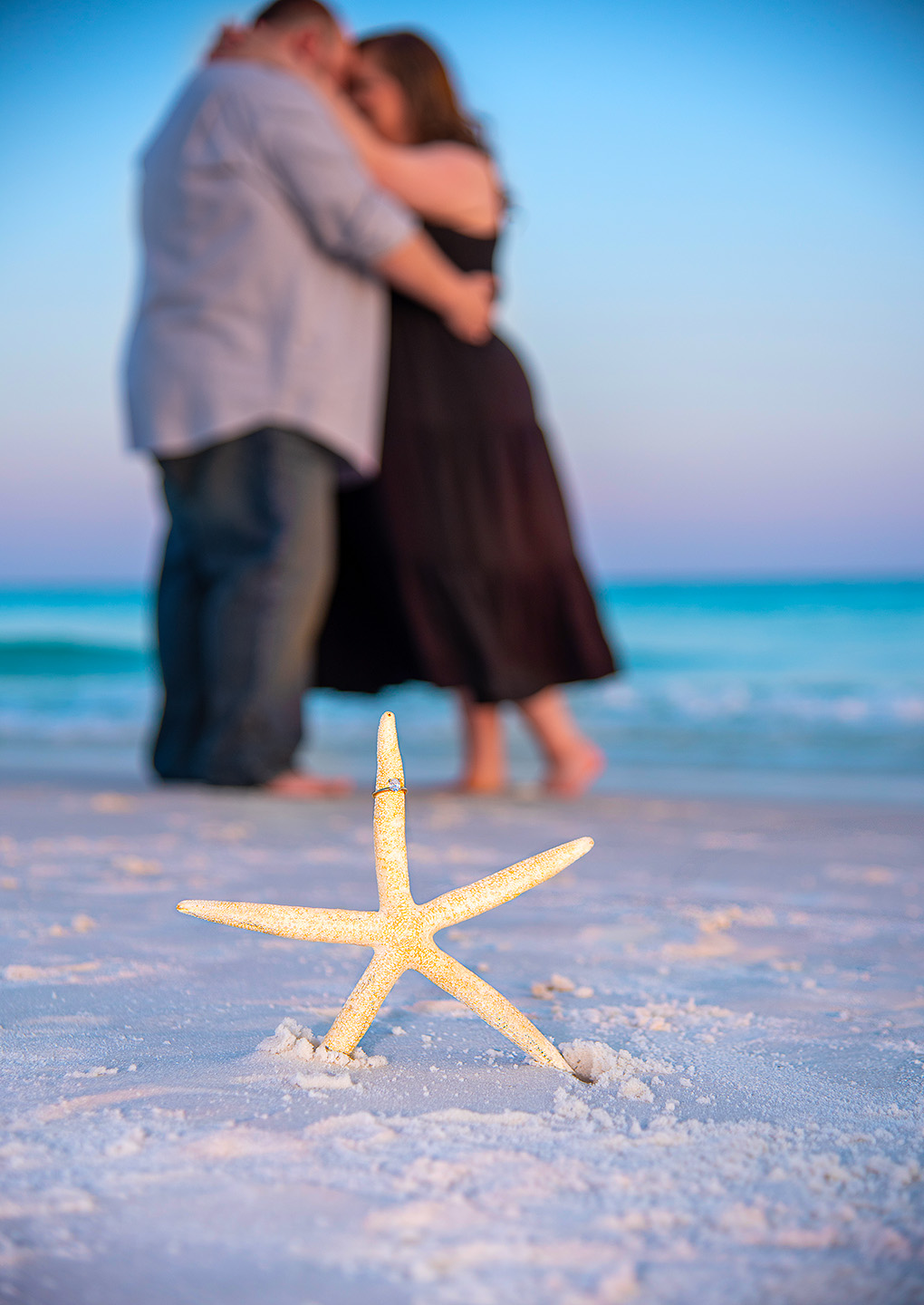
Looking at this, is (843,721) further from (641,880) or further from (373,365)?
(641,880)

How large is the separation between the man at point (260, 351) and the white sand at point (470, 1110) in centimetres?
114

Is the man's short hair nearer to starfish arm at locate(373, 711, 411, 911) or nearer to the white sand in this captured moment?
the white sand

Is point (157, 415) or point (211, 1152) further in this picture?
point (157, 415)

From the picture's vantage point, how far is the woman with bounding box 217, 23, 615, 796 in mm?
3318

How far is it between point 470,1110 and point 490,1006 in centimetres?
12

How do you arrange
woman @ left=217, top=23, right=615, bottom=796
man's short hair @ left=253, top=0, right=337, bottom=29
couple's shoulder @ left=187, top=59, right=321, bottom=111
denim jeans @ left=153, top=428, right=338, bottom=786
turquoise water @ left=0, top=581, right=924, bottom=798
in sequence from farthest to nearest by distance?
turquoise water @ left=0, top=581, right=924, bottom=798 < woman @ left=217, top=23, right=615, bottom=796 < man's short hair @ left=253, top=0, right=337, bottom=29 < denim jeans @ left=153, top=428, right=338, bottom=786 < couple's shoulder @ left=187, top=59, right=321, bottom=111

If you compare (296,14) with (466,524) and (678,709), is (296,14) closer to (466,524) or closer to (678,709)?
(466,524)

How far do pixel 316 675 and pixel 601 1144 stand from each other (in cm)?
277

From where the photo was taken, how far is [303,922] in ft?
3.55

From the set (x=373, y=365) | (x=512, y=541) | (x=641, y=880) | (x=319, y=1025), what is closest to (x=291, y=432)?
(x=373, y=365)

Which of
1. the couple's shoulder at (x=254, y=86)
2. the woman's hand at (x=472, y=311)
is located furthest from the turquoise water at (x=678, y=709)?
the couple's shoulder at (x=254, y=86)

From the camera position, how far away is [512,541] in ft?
11.0

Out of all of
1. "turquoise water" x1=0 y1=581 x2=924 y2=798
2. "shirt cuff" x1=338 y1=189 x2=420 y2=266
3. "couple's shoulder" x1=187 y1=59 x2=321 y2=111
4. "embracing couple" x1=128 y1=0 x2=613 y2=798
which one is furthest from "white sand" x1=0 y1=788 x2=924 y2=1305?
"turquoise water" x1=0 y1=581 x2=924 y2=798

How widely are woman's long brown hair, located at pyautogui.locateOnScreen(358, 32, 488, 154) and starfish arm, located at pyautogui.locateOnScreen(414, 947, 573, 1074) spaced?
2.99m
